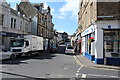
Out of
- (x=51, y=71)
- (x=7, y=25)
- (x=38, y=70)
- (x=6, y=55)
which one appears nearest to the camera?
(x=51, y=71)

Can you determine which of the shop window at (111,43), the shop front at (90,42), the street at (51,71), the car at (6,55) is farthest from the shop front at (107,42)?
the car at (6,55)

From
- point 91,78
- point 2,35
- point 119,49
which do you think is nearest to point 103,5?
point 119,49

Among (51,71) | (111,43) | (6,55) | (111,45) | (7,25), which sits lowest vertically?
(51,71)

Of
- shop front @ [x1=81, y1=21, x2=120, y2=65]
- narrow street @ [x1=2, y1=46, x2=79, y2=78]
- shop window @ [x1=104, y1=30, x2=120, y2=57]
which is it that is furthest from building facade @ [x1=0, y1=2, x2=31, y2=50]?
shop window @ [x1=104, y1=30, x2=120, y2=57]

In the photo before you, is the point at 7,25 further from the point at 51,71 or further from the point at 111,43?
the point at 111,43

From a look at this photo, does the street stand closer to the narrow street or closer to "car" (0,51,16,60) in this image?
the narrow street

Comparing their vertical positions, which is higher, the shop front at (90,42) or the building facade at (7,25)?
the building facade at (7,25)

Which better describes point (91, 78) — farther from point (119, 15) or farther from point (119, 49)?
point (119, 15)

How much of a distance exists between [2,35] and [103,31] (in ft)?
53.3

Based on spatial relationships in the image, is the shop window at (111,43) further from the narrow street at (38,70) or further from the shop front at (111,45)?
the narrow street at (38,70)

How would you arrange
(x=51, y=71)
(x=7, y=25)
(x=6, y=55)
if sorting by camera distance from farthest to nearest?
1. (x=7, y=25)
2. (x=6, y=55)
3. (x=51, y=71)

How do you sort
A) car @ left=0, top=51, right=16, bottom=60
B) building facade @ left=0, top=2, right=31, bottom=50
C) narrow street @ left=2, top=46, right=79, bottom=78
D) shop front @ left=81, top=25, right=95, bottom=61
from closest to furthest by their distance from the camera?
narrow street @ left=2, top=46, right=79, bottom=78 → car @ left=0, top=51, right=16, bottom=60 → shop front @ left=81, top=25, right=95, bottom=61 → building facade @ left=0, top=2, right=31, bottom=50

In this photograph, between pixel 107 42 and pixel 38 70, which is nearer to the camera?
pixel 38 70

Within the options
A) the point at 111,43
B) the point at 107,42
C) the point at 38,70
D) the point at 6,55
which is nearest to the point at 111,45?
the point at 111,43
